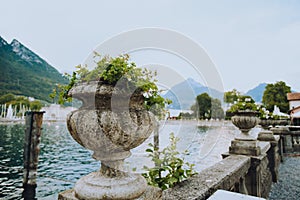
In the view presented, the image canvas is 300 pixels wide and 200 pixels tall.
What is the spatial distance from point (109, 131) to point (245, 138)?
11.2ft

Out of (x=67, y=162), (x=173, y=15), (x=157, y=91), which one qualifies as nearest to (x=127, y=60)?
(x=157, y=91)

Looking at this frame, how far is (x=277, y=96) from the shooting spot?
43438mm

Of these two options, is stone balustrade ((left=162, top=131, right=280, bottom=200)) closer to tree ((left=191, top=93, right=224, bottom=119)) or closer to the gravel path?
tree ((left=191, top=93, right=224, bottom=119))

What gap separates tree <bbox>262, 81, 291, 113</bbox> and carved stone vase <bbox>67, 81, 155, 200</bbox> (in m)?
48.2

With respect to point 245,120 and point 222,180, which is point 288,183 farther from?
point 222,180

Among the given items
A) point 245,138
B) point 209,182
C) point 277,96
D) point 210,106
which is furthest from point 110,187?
point 277,96

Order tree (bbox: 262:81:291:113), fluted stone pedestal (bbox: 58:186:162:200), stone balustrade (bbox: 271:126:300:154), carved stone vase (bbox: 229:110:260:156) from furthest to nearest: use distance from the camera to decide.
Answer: tree (bbox: 262:81:291:113), stone balustrade (bbox: 271:126:300:154), carved stone vase (bbox: 229:110:260:156), fluted stone pedestal (bbox: 58:186:162:200)

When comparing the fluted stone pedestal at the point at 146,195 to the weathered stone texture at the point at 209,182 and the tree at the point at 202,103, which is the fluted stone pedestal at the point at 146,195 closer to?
the weathered stone texture at the point at 209,182

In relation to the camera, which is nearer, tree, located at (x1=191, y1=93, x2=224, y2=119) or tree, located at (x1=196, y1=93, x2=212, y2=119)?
tree, located at (x1=191, y1=93, x2=224, y2=119)

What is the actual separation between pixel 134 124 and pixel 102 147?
0.26 metres

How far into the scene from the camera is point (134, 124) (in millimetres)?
1340

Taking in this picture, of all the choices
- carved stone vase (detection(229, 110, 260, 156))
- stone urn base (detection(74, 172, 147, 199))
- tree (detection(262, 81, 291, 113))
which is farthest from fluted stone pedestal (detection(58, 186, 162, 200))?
tree (detection(262, 81, 291, 113))

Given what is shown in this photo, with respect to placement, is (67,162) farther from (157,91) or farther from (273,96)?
(273,96)

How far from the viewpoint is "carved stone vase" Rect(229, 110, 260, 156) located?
3.76m
